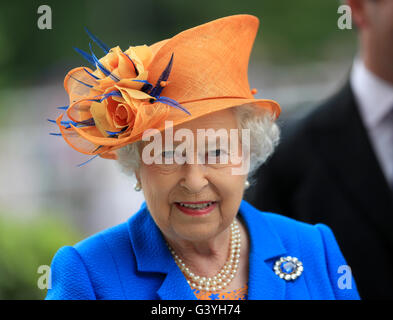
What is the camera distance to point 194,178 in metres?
1.72

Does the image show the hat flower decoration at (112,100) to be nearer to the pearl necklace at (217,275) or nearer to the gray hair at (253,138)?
the gray hair at (253,138)

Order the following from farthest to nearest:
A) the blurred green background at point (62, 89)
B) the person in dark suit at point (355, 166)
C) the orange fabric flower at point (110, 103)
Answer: the blurred green background at point (62, 89) → the person in dark suit at point (355, 166) → the orange fabric flower at point (110, 103)

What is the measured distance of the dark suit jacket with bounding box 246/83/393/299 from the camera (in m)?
2.79

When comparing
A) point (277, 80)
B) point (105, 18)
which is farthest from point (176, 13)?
point (277, 80)

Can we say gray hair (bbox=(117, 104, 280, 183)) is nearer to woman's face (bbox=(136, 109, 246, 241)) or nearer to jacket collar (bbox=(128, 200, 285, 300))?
woman's face (bbox=(136, 109, 246, 241))

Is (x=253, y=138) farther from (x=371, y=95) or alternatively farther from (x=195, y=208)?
(x=371, y=95)

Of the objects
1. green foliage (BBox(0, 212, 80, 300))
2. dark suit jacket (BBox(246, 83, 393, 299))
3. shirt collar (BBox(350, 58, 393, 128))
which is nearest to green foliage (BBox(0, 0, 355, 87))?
green foliage (BBox(0, 212, 80, 300))

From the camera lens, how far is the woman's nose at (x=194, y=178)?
1.72m

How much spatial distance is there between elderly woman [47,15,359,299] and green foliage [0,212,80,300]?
189cm

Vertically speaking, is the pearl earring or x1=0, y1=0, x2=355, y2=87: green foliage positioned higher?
x1=0, y1=0, x2=355, y2=87: green foliage


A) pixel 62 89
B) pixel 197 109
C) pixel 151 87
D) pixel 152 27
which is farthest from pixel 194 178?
pixel 152 27

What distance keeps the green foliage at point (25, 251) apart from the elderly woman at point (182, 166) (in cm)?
189

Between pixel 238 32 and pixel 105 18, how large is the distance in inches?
585

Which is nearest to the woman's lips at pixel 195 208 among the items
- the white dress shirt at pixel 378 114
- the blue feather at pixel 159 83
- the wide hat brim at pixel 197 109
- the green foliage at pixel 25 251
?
the wide hat brim at pixel 197 109
